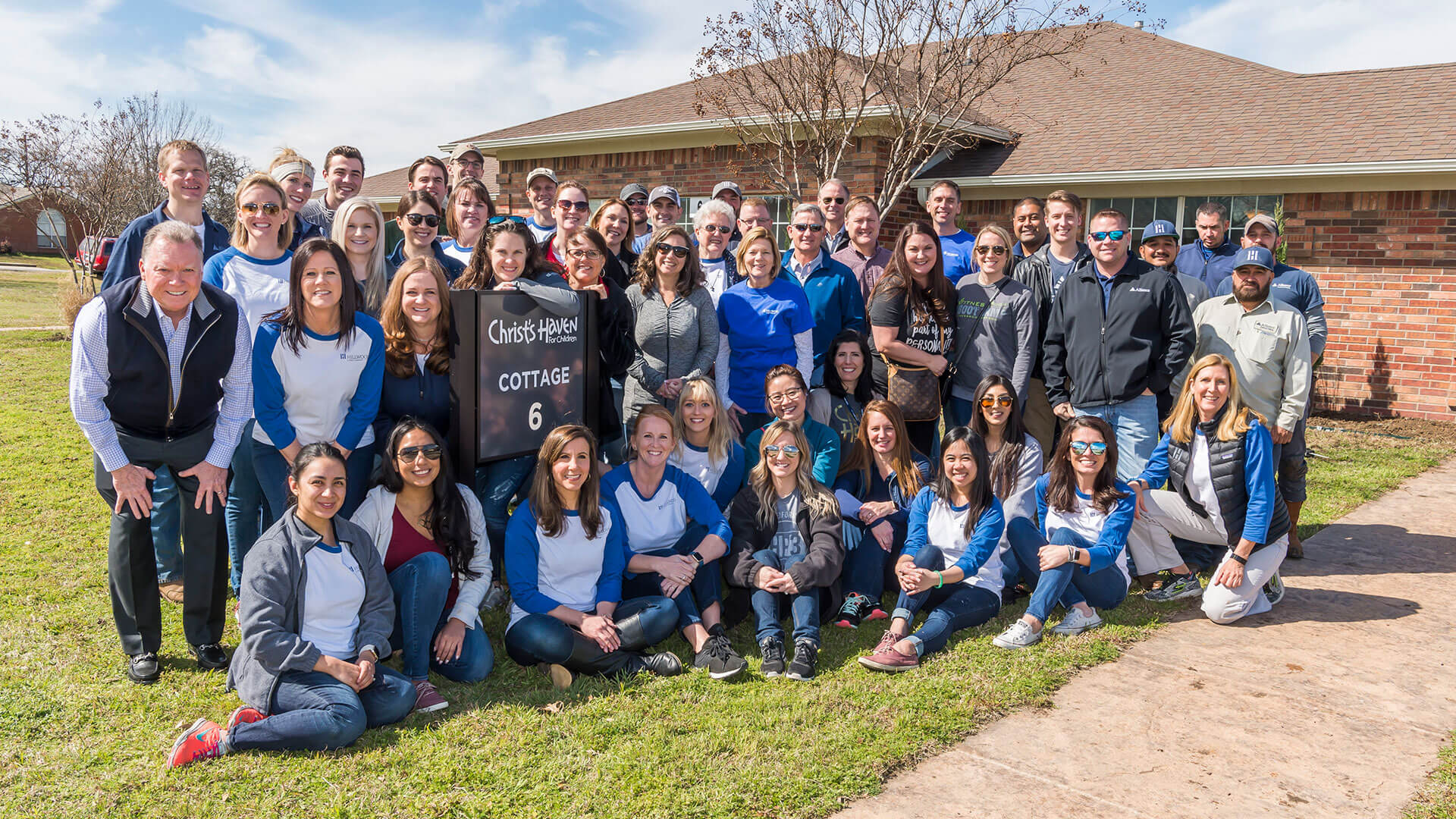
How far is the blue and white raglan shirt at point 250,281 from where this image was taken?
446cm

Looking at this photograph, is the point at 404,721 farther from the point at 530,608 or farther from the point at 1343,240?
the point at 1343,240

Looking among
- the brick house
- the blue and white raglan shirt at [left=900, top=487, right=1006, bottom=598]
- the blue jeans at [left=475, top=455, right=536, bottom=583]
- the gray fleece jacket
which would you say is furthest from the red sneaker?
the brick house

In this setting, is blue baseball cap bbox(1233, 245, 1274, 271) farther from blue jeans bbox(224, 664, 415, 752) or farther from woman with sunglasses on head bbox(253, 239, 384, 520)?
blue jeans bbox(224, 664, 415, 752)

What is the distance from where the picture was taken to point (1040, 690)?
4117 mm

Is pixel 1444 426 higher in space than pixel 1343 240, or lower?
lower

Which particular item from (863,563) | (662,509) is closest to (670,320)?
(662,509)

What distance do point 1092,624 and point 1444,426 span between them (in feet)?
27.2

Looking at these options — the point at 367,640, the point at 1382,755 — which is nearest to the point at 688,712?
the point at 367,640

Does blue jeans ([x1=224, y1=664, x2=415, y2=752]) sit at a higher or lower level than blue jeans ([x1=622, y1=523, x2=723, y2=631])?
lower

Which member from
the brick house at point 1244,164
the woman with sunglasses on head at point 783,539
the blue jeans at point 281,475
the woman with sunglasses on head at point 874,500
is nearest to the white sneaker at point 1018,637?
the woman with sunglasses on head at point 874,500

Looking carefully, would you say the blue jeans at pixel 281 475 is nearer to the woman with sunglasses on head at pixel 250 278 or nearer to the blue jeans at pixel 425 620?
the woman with sunglasses on head at pixel 250 278

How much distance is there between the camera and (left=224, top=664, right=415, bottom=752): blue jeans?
344cm

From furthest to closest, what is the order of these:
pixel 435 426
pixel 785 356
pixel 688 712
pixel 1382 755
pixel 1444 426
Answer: pixel 1444 426 → pixel 785 356 → pixel 435 426 → pixel 688 712 → pixel 1382 755

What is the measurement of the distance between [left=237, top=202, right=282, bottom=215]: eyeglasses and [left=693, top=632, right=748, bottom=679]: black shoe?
2.83 m
